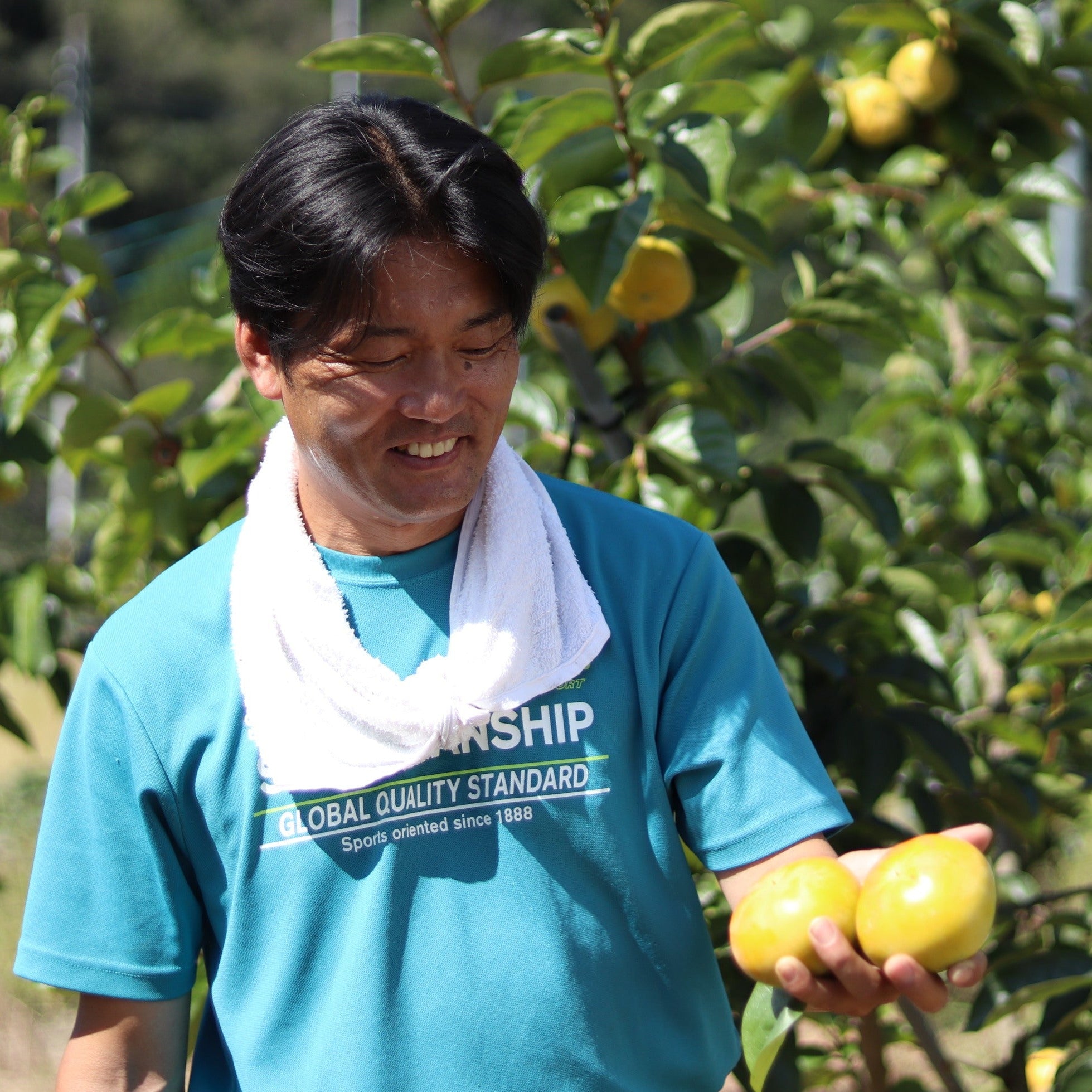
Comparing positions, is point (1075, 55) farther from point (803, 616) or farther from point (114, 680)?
point (114, 680)

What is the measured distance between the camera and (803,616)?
1738mm

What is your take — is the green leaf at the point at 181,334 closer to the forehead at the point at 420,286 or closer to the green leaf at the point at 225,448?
the green leaf at the point at 225,448

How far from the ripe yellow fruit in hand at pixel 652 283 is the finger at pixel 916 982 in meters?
0.91

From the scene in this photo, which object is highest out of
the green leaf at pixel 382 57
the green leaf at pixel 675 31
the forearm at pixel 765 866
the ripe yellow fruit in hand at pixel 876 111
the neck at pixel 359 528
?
the green leaf at pixel 675 31

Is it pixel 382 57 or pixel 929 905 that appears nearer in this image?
pixel 929 905

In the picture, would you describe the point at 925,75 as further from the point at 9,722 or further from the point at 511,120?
the point at 9,722

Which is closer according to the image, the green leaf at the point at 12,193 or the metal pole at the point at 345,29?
the green leaf at the point at 12,193

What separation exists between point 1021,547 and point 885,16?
831mm

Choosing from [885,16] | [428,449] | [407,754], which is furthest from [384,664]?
[885,16]

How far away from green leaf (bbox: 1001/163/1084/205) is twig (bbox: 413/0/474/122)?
98 cm

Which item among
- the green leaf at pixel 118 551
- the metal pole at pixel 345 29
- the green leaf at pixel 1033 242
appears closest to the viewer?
the green leaf at pixel 118 551

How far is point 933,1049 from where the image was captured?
5.96 feet

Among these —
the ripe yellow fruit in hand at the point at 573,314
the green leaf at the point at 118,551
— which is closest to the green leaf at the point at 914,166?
the ripe yellow fruit in hand at the point at 573,314

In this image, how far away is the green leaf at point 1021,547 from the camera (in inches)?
81.9
